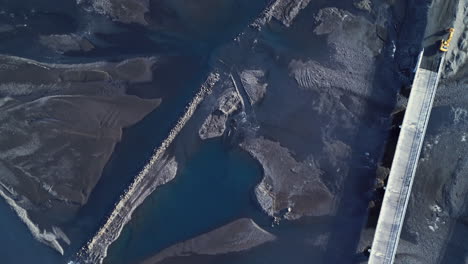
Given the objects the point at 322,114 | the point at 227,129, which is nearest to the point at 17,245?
the point at 227,129

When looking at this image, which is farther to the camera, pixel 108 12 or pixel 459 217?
pixel 108 12

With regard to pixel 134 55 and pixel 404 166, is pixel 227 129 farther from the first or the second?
pixel 404 166

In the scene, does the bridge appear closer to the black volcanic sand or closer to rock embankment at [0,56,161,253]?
the black volcanic sand

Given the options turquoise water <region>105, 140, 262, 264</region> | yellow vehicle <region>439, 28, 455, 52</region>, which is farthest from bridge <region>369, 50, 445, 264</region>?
turquoise water <region>105, 140, 262, 264</region>

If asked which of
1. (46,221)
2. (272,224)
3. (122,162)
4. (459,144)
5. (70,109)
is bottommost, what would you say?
(46,221)

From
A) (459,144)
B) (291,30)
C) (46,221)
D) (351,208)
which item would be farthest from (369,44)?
(46,221)

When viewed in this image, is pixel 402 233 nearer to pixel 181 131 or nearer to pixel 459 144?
pixel 459 144

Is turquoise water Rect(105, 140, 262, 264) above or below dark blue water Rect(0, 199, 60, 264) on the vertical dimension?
above
